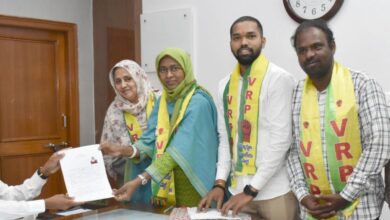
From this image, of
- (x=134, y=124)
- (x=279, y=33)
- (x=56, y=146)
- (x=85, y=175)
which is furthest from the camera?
(x=56, y=146)

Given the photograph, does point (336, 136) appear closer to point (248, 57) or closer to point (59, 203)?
point (248, 57)

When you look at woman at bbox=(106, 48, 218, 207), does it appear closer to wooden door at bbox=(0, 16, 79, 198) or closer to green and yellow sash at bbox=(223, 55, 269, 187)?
green and yellow sash at bbox=(223, 55, 269, 187)

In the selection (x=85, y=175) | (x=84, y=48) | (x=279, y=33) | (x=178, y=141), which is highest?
(x=84, y=48)

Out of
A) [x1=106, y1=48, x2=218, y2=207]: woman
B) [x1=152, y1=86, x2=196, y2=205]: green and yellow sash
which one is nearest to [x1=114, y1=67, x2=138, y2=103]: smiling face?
[x1=106, y1=48, x2=218, y2=207]: woman

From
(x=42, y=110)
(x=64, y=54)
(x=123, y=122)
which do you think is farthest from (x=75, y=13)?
(x=123, y=122)

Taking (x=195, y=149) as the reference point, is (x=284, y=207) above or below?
below

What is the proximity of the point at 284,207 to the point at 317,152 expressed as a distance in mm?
341

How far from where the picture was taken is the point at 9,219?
1774mm

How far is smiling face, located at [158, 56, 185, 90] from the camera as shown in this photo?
2.20 m

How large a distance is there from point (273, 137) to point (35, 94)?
9.65ft

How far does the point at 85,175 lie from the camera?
189 cm

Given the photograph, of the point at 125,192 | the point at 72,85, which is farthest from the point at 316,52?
the point at 72,85

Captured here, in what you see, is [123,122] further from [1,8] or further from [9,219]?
[1,8]

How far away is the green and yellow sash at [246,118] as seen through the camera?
1.92 metres
